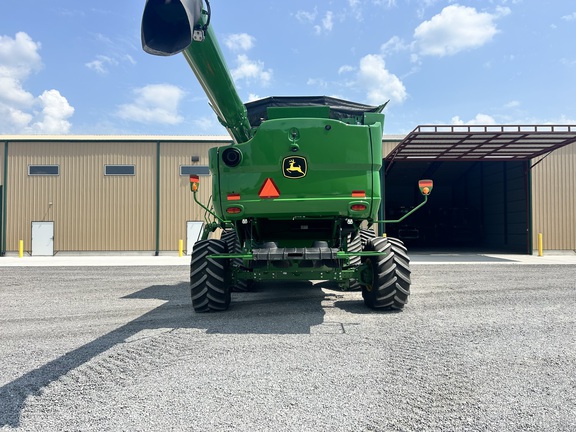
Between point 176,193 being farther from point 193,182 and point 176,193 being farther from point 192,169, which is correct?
point 193,182

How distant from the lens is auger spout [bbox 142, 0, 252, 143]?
2.99 meters

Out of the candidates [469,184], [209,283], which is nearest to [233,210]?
[209,283]

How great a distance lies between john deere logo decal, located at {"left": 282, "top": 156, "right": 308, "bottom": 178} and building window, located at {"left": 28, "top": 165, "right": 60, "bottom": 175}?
58.4ft

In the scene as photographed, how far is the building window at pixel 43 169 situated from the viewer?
736 inches

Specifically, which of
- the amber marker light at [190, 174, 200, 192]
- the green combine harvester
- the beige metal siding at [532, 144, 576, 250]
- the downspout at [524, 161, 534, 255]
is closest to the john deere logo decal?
the green combine harvester

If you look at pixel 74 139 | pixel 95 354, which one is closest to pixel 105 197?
pixel 74 139

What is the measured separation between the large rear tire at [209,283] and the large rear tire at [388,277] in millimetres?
2147

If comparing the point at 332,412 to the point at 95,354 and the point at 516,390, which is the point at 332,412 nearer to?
the point at 516,390

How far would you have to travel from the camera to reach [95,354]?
3777 millimetres

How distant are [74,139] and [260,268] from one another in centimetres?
1733

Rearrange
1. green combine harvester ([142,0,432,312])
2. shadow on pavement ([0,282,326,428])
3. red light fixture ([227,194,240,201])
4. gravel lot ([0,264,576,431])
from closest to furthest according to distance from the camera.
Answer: gravel lot ([0,264,576,431])
shadow on pavement ([0,282,326,428])
green combine harvester ([142,0,432,312])
red light fixture ([227,194,240,201])

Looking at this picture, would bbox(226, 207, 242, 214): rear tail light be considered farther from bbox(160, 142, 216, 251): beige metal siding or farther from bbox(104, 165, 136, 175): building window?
bbox(104, 165, 136, 175): building window

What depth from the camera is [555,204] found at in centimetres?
1802

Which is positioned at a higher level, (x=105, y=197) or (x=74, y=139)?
(x=74, y=139)
